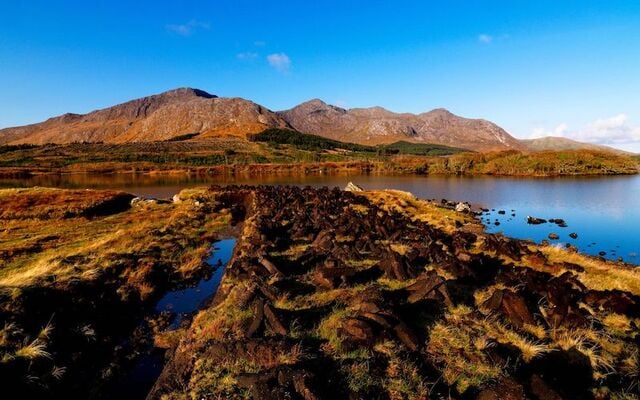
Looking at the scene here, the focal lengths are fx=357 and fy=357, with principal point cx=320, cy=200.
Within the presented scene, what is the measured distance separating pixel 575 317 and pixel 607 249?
26596mm

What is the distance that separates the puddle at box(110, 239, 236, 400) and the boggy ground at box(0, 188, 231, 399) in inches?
22.7

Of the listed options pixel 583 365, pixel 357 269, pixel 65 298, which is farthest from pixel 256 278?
pixel 583 365

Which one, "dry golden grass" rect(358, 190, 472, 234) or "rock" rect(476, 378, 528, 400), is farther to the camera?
"dry golden grass" rect(358, 190, 472, 234)

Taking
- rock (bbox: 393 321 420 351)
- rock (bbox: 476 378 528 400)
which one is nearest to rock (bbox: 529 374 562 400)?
rock (bbox: 476 378 528 400)

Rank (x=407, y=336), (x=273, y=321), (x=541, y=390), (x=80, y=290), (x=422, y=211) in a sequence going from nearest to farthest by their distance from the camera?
(x=541, y=390) < (x=407, y=336) < (x=273, y=321) < (x=80, y=290) < (x=422, y=211)

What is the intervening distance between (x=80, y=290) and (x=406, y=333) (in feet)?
51.4

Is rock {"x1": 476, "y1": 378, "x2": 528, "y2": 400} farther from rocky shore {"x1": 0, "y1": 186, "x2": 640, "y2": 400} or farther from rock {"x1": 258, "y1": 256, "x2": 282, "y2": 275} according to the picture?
rock {"x1": 258, "y1": 256, "x2": 282, "y2": 275}

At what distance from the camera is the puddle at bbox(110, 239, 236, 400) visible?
38.1 ft

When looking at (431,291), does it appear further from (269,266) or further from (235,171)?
(235,171)

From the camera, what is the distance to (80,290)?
56.8ft

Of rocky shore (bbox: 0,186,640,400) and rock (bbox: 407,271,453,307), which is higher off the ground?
rock (bbox: 407,271,453,307)

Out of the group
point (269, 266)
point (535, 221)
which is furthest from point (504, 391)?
point (535, 221)

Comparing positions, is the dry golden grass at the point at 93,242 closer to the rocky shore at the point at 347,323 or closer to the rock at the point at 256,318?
the rocky shore at the point at 347,323

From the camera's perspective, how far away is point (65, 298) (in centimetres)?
1620
